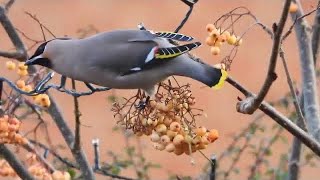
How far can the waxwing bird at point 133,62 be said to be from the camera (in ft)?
4.94

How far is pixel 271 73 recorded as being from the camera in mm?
1315

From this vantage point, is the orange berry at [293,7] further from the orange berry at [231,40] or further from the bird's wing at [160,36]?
the bird's wing at [160,36]

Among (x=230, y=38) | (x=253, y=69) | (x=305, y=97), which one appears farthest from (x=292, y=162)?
(x=253, y=69)

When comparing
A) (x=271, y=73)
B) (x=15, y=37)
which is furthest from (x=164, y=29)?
(x=271, y=73)

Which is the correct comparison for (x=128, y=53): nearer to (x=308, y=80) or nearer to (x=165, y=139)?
(x=165, y=139)

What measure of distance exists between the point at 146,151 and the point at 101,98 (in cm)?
32

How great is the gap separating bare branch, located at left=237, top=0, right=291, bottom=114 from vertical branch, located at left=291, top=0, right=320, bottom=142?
378mm

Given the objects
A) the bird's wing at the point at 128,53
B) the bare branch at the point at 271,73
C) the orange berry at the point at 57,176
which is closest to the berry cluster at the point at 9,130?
the orange berry at the point at 57,176

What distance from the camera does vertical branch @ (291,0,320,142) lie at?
72.2 inches

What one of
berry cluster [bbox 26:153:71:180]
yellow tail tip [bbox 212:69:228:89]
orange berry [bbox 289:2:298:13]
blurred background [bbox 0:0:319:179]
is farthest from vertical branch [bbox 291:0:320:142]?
blurred background [bbox 0:0:319:179]

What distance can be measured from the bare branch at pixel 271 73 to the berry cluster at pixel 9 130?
54 centimetres

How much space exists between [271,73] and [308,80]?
0.62 m

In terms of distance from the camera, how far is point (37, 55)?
1.60m

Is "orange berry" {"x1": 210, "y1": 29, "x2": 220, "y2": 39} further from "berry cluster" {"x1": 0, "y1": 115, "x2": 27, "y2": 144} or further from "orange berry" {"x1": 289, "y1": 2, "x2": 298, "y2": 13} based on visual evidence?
"berry cluster" {"x1": 0, "y1": 115, "x2": 27, "y2": 144}
